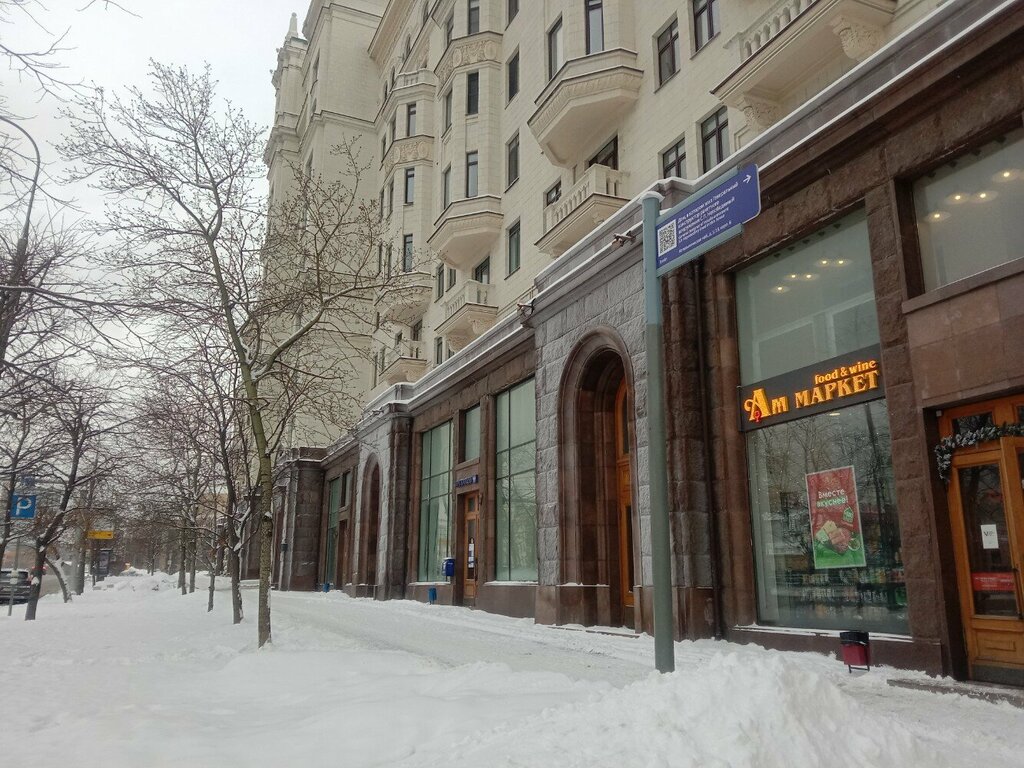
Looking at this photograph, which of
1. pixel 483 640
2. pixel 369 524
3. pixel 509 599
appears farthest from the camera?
pixel 369 524

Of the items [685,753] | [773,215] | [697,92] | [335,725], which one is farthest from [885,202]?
[335,725]

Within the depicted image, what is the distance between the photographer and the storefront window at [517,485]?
18.7 metres

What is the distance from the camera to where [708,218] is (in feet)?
23.5

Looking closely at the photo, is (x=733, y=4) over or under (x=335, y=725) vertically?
over

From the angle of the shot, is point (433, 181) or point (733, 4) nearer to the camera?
point (733, 4)

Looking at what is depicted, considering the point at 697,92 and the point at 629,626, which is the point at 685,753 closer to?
the point at 629,626

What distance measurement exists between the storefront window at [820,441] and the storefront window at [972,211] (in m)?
1.01

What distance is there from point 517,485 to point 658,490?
1274cm

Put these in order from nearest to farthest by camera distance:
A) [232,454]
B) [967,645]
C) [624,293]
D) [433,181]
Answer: [967,645] < [624,293] < [232,454] < [433,181]

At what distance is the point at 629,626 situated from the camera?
15227 millimetres

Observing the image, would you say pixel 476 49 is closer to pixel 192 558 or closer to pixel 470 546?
pixel 470 546

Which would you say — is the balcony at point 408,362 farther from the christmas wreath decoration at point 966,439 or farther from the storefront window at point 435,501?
the christmas wreath decoration at point 966,439

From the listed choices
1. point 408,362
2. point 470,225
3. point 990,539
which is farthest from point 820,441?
point 408,362

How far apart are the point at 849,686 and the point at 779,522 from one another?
12.7ft
